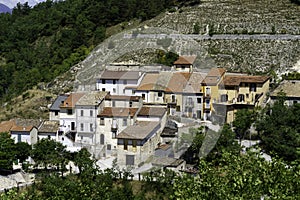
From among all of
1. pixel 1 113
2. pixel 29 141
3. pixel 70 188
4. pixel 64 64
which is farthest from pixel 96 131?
pixel 64 64

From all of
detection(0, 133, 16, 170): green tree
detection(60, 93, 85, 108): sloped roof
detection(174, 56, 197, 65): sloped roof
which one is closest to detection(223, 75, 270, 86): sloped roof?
detection(174, 56, 197, 65): sloped roof

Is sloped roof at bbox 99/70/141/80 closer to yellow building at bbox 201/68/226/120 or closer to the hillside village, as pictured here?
the hillside village

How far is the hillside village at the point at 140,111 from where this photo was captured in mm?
18078

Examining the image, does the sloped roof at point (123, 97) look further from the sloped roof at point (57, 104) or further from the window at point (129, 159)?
the window at point (129, 159)

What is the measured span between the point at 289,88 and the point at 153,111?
639cm

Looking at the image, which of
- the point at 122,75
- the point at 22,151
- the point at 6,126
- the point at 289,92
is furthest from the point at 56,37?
the point at 289,92

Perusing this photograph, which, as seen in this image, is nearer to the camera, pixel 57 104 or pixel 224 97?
pixel 224 97

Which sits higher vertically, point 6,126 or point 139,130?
point 139,130

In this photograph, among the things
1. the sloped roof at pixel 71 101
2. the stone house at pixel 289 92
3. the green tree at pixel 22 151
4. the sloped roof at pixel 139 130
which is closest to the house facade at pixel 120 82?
the sloped roof at pixel 71 101

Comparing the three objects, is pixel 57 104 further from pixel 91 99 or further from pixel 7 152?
pixel 7 152

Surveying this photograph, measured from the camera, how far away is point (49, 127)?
20188 mm

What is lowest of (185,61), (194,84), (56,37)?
(194,84)

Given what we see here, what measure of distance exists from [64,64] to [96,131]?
1335 centimetres

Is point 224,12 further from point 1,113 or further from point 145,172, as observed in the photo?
point 145,172
